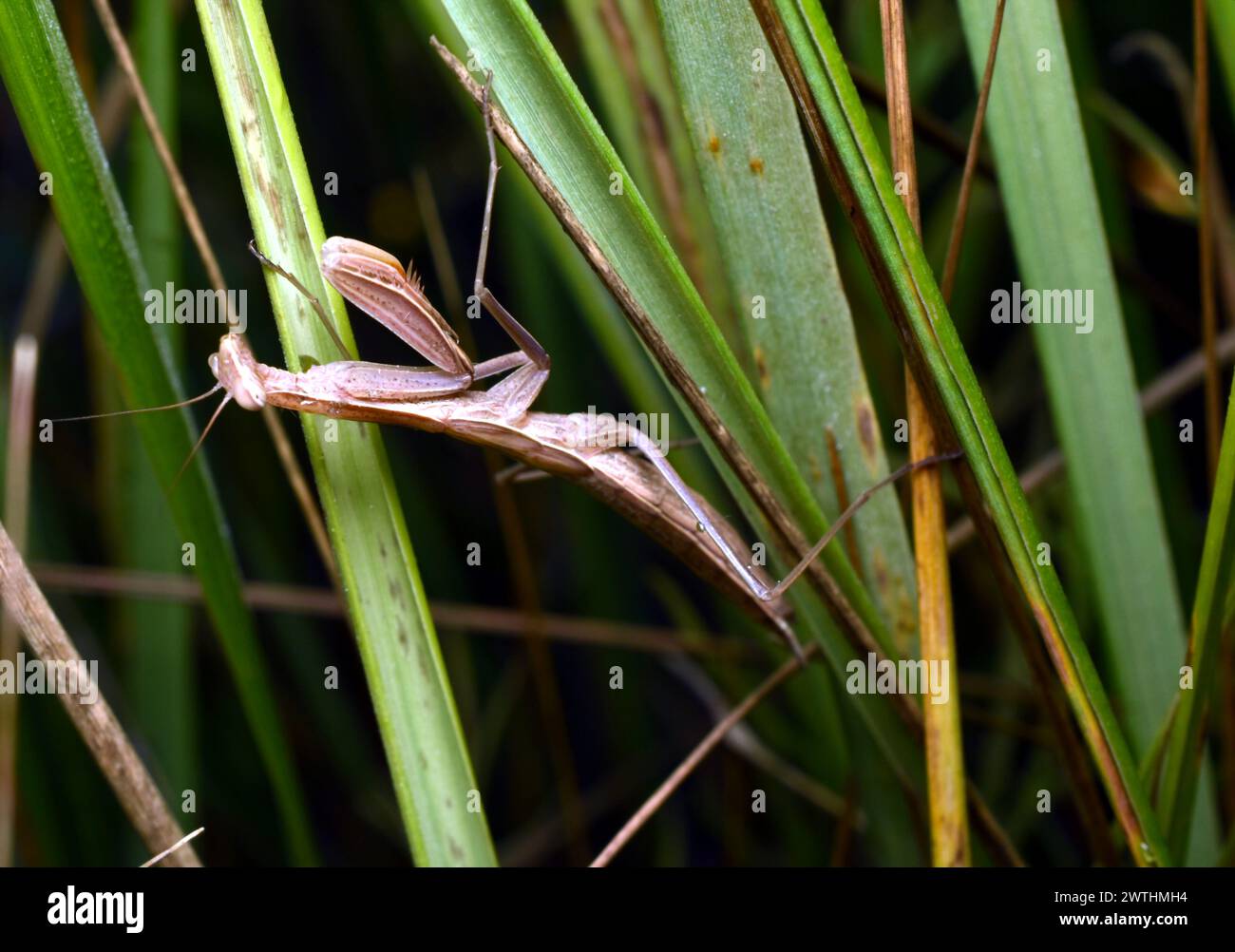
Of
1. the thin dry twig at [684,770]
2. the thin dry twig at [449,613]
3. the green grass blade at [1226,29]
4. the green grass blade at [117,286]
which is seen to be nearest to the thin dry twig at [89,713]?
the green grass blade at [117,286]

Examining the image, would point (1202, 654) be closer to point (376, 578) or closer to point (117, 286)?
point (376, 578)

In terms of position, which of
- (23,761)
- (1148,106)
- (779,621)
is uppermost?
(1148,106)

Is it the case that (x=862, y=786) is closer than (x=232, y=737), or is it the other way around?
(x=862, y=786)

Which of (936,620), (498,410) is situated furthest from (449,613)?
(936,620)

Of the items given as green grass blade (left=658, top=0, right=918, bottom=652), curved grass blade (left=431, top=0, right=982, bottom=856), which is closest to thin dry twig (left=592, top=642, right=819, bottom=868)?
green grass blade (left=658, top=0, right=918, bottom=652)

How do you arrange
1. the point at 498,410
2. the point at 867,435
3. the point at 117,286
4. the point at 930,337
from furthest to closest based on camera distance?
1. the point at 498,410
2. the point at 867,435
3. the point at 117,286
4. the point at 930,337
